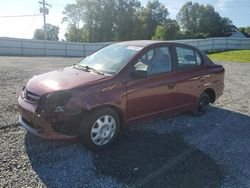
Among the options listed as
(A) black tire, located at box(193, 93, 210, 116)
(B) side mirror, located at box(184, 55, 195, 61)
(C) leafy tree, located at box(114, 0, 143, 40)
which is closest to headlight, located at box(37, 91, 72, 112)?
(B) side mirror, located at box(184, 55, 195, 61)

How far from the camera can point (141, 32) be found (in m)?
66.1

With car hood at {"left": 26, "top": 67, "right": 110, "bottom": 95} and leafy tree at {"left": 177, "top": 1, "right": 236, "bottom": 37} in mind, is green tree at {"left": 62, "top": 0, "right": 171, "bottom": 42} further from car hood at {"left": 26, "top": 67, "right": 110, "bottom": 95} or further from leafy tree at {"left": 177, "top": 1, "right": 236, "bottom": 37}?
car hood at {"left": 26, "top": 67, "right": 110, "bottom": 95}

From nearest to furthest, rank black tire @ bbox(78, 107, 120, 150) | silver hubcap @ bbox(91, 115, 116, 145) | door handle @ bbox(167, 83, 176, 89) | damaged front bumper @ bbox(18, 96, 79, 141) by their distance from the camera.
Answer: damaged front bumper @ bbox(18, 96, 79, 141)
black tire @ bbox(78, 107, 120, 150)
silver hubcap @ bbox(91, 115, 116, 145)
door handle @ bbox(167, 83, 176, 89)

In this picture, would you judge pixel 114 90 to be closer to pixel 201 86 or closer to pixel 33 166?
pixel 33 166

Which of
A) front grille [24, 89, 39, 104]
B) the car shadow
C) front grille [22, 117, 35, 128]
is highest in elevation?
front grille [24, 89, 39, 104]

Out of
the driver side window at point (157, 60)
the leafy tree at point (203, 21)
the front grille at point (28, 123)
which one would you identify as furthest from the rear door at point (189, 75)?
the leafy tree at point (203, 21)

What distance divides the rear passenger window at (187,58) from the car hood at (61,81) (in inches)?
77.8

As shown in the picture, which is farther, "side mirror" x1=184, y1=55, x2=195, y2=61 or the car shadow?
"side mirror" x1=184, y1=55, x2=195, y2=61

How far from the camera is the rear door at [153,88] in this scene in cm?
537

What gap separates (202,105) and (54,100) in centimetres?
390

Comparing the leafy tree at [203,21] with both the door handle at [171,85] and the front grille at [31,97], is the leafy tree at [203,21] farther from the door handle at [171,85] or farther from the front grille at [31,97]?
the front grille at [31,97]

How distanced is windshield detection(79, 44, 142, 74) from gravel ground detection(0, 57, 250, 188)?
1.28 m

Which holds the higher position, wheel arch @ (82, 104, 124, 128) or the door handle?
the door handle

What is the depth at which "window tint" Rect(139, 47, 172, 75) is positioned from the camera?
572cm
